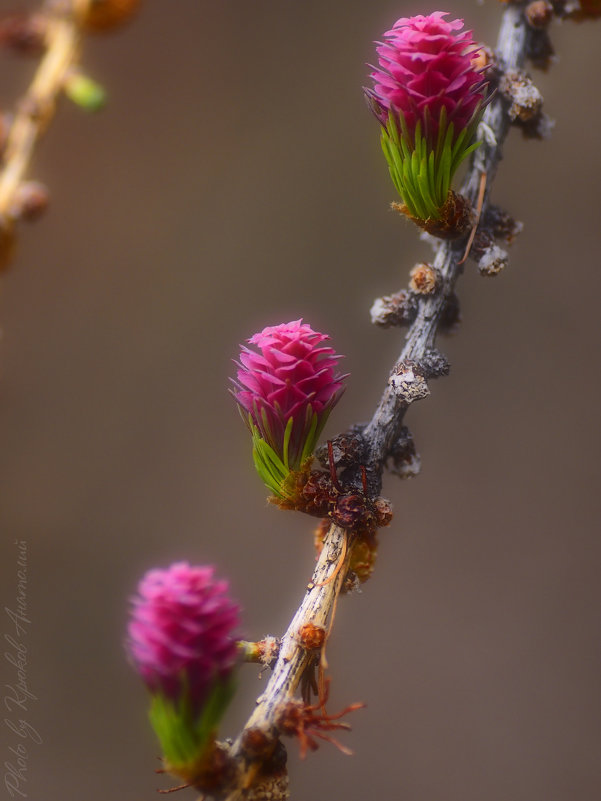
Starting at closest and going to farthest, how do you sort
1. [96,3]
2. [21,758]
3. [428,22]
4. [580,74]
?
[96,3], [428,22], [21,758], [580,74]

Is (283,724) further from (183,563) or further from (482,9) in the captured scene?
(482,9)

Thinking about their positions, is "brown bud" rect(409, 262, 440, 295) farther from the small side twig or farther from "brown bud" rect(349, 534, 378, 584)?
"brown bud" rect(349, 534, 378, 584)

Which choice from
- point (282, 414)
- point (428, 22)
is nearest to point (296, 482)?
point (282, 414)

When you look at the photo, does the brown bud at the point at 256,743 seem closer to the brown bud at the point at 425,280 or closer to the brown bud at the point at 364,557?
the brown bud at the point at 364,557

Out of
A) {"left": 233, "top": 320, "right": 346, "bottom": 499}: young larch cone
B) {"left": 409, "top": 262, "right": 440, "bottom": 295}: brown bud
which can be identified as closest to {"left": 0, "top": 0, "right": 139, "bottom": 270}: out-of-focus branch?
{"left": 233, "top": 320, "right": 346, "bottom": 499}: young larch cone

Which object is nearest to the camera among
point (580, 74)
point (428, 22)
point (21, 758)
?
point (428, 22)

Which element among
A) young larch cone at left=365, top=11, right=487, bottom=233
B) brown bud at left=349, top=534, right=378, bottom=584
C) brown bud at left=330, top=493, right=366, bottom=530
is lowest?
brown bud at left=349, top=534, right=378, bottom=584
